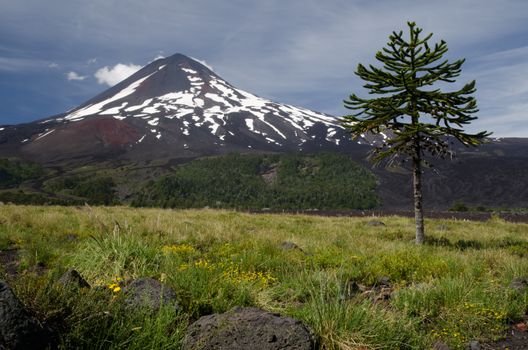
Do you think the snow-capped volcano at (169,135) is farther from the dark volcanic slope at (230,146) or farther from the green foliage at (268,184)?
the green foliage at (268,184)

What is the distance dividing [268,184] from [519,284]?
3007 inches

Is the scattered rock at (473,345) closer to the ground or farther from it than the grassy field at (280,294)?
closer to the ground

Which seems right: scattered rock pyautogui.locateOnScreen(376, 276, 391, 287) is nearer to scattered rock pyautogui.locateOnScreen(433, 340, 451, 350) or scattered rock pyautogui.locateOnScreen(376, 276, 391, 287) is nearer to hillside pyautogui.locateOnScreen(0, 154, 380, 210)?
scattered rock pyautogui.locateOnScreen(433, 340, 451, 350)

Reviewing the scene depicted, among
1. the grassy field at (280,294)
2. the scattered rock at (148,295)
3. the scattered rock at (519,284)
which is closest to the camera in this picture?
the grassy field at (280,294)

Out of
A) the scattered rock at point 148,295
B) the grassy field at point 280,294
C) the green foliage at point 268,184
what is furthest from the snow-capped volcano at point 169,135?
the scattered rock at point 148,295

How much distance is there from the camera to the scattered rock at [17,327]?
2.57 m

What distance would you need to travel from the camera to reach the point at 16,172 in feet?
339

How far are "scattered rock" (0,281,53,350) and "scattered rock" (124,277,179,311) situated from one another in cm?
106

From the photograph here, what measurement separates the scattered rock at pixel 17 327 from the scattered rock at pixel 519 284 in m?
6.96

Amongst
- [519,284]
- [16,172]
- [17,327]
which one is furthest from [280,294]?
[16,172]

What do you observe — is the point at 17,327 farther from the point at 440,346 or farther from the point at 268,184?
the point at 268,184

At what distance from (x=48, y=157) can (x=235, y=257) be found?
151201 millimetres

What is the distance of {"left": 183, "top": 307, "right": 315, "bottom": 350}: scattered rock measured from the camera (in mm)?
3428

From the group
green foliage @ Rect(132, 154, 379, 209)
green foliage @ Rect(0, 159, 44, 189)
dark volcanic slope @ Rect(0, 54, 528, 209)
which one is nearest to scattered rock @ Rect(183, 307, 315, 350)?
green foliage @ Rect(132, 154, 379, 209)
